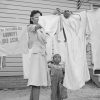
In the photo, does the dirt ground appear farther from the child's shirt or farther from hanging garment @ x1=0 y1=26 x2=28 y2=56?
hanging garment @ x1=0 y1=26 x2=28 y2=56

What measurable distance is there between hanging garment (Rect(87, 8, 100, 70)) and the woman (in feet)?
3.21

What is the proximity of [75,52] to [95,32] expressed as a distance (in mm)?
553

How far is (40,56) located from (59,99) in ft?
4.04

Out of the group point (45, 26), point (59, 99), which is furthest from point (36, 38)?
point (59, 99)

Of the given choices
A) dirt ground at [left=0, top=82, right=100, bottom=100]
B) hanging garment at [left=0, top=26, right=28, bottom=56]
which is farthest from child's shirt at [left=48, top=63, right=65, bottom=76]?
dirt ground at [left=0, top=82, right=100, bottom=100]

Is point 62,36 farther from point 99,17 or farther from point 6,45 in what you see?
point 6,45

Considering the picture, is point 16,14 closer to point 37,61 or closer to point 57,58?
point 57,58

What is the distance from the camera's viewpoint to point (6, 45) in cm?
462

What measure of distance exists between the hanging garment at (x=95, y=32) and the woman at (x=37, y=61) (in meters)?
0.98

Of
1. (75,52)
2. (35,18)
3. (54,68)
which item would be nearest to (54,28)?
(35,18)

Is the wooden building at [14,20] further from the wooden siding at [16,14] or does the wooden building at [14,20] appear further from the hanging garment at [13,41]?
the hanging garment at [13,41]

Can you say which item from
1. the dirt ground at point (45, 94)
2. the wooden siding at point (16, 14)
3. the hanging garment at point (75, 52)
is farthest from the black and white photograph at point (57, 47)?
the wooden siding at point (16, 14)

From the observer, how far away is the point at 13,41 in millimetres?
4609

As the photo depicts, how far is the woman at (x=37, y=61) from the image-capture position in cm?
375
